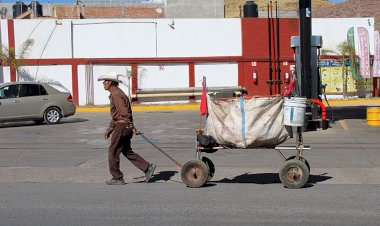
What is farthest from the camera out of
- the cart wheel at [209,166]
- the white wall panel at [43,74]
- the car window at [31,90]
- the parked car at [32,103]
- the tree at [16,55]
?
the white wall panel at [43,74]

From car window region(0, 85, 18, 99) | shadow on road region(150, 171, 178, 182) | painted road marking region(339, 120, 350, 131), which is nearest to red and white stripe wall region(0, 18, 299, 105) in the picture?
car window region(0, 85, 18, 99)

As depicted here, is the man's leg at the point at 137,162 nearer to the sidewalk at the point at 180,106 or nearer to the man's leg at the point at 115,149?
the man's leg at the point at 115,149

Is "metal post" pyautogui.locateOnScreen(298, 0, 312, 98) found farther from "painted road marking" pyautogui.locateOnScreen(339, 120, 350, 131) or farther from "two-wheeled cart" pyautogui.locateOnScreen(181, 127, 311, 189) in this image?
"two-wheeled cart" pyautogui.locateOnScreen(181, 127, 311, 189)

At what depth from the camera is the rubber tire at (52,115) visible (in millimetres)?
21656

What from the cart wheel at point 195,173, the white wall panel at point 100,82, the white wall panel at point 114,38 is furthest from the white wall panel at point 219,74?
the cart wheel at point 195,173

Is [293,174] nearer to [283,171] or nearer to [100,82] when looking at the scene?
[283,171]

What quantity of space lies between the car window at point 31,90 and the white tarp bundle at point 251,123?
1372cm

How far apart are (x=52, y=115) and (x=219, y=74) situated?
14.7 meters

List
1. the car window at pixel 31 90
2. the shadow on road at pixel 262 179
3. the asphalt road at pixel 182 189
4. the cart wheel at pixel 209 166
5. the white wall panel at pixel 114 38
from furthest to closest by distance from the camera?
the white wall panel at pixel 114 38
the car window at pixel 31 90
the shadow on road at pixel 262 179
the cart wheel at pixel 209 166
the asphalt road at pixel 182 189

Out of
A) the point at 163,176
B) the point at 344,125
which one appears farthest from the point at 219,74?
the point at 163,176

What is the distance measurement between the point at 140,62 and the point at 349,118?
15.4 meters

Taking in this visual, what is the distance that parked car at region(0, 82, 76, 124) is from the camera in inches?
819

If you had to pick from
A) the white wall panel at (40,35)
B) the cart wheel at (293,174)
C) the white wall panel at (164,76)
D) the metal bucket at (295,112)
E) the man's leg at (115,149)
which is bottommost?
the cart wheel at (293,174)

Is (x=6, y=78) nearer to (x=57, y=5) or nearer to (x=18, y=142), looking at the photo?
(x=57, y=5)
